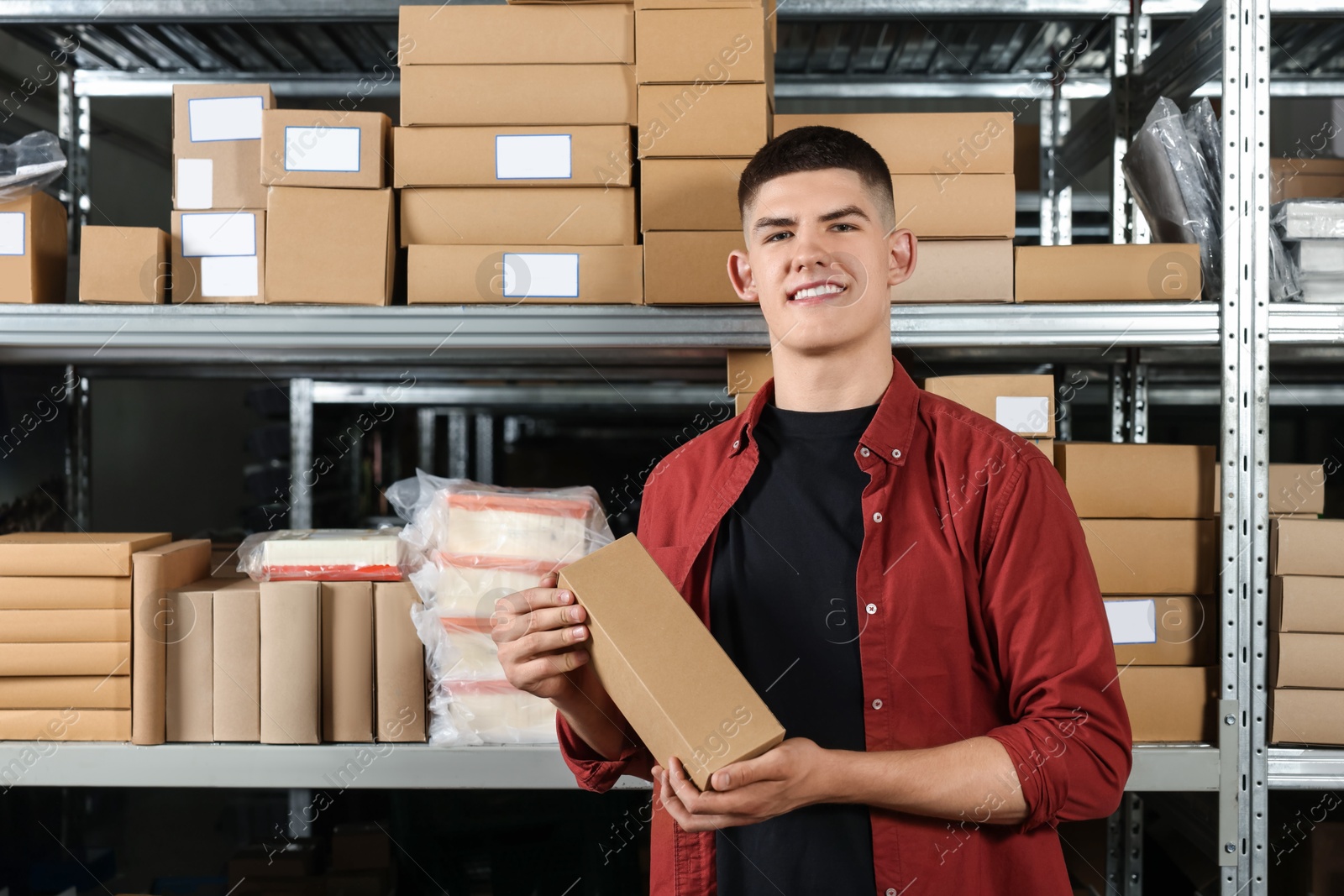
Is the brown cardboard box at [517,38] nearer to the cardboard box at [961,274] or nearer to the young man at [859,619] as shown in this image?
the young man at [859,619]

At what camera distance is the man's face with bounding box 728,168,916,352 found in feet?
3.67

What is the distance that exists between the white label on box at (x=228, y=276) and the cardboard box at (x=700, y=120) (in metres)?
0.71

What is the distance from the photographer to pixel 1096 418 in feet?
16.5

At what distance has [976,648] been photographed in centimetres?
106

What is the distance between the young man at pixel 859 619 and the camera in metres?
0.95

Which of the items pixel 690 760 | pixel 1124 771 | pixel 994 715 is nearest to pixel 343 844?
pixel 690 760

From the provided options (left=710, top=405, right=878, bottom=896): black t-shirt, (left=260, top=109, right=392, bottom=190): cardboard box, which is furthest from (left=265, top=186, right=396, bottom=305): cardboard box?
(left=710, top=405, right=878, bottom=896): black t-shirt

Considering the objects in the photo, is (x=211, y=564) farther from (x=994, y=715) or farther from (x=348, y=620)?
(x=994, y=715)

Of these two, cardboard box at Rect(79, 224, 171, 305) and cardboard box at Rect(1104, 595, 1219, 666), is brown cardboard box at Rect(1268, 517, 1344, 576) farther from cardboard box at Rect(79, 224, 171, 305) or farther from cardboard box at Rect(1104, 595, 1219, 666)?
cardboard box at Rect(79, 224, 171, 305)

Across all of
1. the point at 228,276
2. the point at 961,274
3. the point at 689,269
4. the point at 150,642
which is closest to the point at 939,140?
the point at 961,274

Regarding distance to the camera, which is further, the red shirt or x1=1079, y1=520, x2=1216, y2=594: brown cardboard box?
x1=1079, y1=520, x2=1216, y2=594: brown cardboard box

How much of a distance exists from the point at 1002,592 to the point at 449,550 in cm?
91

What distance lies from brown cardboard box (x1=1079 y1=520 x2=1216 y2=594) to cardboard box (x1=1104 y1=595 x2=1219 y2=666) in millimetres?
24

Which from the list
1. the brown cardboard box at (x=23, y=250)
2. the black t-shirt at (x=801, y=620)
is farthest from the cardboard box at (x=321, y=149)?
the black t-shirt at (x=801, y=620)
